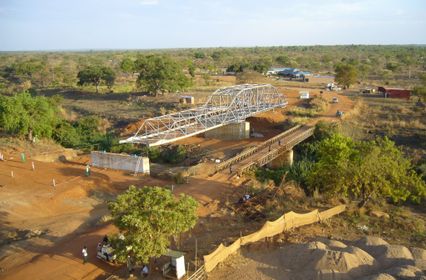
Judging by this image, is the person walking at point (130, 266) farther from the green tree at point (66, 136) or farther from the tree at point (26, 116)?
the green tree at point (66, 136)

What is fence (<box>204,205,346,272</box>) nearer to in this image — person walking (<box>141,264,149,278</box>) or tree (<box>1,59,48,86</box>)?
person walking (<box>141,264,149,278</box>)

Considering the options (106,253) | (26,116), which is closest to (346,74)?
(26,116)

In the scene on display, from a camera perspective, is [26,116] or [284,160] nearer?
[284,160]

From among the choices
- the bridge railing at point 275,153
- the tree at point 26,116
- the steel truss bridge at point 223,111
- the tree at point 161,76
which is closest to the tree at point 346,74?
the steel truss bridge at point 223,111

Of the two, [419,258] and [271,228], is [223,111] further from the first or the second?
[419,258]

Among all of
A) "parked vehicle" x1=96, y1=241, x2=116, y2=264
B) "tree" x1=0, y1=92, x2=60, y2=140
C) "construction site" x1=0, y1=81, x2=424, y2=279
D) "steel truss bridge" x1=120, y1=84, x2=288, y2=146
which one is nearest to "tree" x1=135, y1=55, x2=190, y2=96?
"steel truss bridge" x1=120, y1=84, x2=288, y2=146
